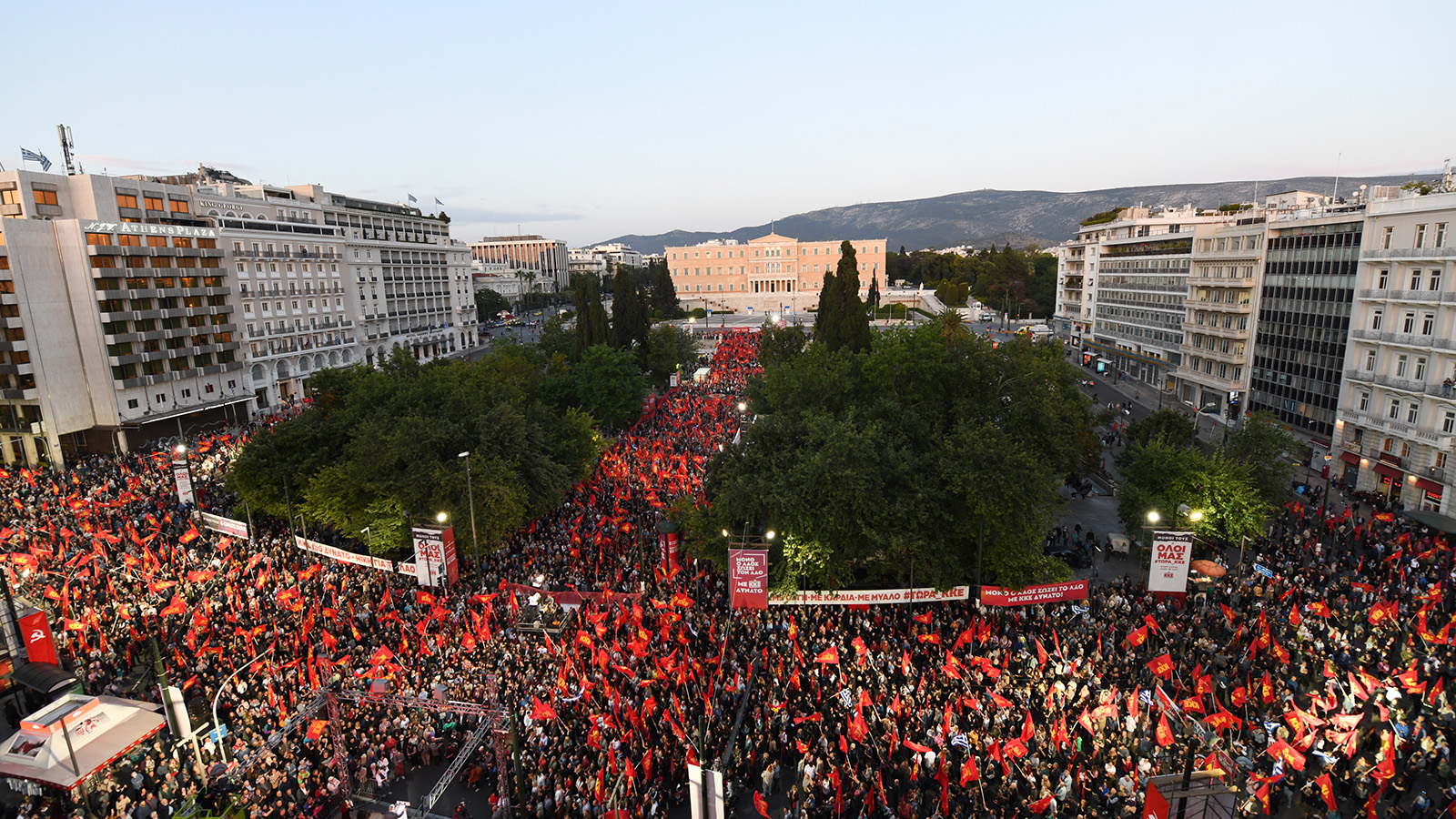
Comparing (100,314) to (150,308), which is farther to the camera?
(150,308)

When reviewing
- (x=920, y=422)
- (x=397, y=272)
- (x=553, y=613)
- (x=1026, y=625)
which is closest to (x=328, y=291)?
(x=397, y=272)

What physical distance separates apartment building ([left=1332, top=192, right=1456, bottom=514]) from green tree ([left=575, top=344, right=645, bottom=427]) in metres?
38.8

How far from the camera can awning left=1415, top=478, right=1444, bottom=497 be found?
29.4m

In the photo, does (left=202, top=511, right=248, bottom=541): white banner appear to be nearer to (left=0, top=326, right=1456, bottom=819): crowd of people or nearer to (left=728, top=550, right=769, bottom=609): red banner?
(left=0, top=326, right=1456, bottom=819): crowd of people

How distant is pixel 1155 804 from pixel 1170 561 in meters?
10.1

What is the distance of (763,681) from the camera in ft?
60.9

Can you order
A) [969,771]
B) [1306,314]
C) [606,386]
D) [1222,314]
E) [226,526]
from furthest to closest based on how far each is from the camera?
[1222,314] < [606,386] < [1306,314] < [226,526] < [969,771]

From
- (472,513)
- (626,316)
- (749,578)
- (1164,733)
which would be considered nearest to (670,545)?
(749,578)

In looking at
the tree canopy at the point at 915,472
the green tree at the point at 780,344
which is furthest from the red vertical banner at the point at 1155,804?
the green tree at the point at 780,344

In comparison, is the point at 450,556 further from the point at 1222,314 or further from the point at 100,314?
the point at 1222,314

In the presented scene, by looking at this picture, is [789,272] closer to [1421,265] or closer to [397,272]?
[397,272]

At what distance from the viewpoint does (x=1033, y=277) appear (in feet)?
349

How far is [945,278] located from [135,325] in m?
109

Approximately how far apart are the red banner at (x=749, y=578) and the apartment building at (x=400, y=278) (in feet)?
180
